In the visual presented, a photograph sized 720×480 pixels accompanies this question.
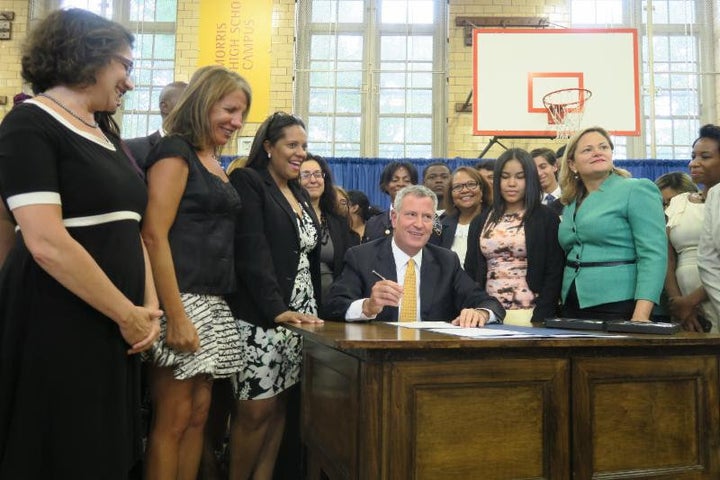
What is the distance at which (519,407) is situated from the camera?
164cm

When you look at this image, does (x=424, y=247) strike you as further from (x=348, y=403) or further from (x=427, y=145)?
(x=427, y=145)

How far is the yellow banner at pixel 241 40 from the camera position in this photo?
8227 mm

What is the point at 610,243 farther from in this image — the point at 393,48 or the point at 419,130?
the point at 393,48

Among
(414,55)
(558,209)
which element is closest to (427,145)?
(414,55)

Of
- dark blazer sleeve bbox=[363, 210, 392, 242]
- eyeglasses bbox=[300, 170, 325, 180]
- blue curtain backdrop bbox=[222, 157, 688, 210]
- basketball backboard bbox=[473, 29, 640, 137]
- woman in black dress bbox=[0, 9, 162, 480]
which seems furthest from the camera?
blue curtain backdrop bbox=[222, 157, 688, 210]

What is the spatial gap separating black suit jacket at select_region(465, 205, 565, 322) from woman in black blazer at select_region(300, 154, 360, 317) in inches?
29.1

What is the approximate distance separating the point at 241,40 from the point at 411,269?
666 centimetres

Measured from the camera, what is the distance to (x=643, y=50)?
9.27 metres

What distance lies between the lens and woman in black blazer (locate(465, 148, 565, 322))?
8.91 feet

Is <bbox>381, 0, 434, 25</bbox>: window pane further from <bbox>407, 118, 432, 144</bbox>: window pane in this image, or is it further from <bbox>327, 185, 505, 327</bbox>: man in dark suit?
<bbox>327, 185, 505, 327</bbox>: man in dark suit

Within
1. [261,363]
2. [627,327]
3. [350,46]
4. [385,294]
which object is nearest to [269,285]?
A: [261,363]

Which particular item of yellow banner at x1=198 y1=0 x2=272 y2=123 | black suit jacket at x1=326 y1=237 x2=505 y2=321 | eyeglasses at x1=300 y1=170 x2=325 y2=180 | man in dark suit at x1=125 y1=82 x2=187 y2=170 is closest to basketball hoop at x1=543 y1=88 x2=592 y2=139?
yellow banner at x1=198 y1=0 x2=272 y2=123

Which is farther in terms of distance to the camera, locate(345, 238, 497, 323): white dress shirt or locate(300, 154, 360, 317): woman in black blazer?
locate(300, 154, 360, 317): woman in black blazer

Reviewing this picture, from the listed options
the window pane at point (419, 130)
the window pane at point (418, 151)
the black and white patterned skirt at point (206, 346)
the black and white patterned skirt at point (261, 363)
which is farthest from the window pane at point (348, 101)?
the black and white patterned skirt at point (206, 346)
